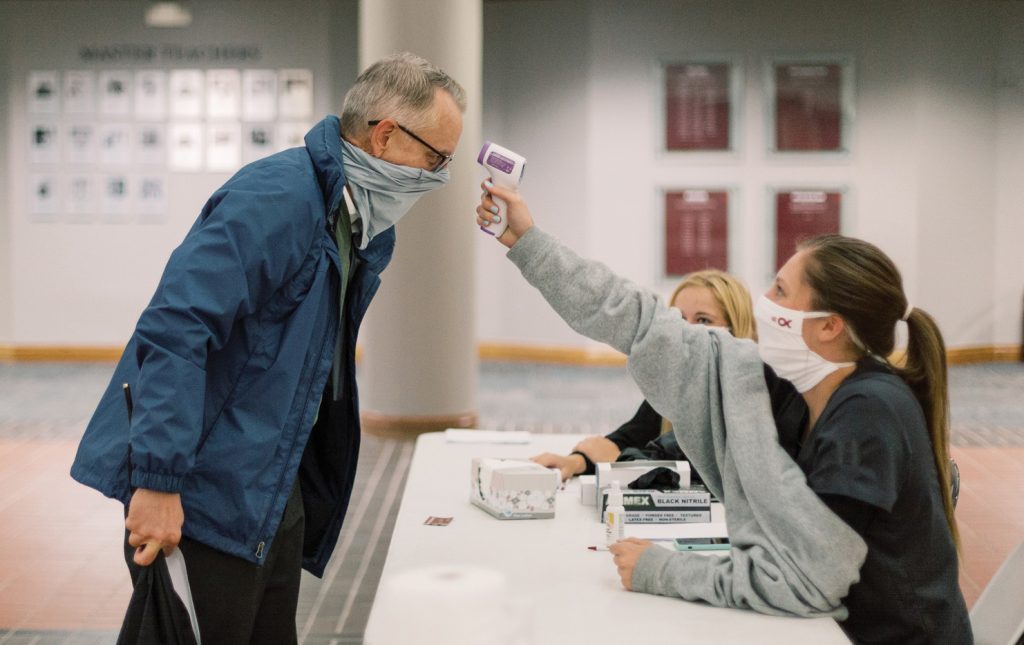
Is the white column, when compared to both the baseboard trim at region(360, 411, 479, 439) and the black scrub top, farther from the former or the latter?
the black scrub top

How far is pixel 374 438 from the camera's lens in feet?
24.1

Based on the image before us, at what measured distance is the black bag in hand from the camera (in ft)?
6.61

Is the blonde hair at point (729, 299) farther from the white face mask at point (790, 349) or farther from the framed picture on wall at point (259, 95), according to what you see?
the framed picture on wall at point (259, 95)

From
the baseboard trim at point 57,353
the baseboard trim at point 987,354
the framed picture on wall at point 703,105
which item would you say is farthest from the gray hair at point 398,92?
the baseboard trim at point 987,354

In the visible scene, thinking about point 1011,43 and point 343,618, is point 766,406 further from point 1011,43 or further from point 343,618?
point 1011,43

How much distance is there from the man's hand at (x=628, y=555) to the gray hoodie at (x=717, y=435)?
0.04 feet

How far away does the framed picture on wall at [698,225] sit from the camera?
10.9 m

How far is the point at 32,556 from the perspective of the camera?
187 inches

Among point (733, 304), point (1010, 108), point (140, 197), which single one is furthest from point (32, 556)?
point (1010, 108)

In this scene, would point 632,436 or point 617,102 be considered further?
point 617,102

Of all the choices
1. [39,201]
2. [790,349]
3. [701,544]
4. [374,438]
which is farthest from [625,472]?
[39,201]

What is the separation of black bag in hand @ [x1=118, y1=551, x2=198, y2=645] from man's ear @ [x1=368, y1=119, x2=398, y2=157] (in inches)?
35.7

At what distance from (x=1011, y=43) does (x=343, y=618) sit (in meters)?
9.74

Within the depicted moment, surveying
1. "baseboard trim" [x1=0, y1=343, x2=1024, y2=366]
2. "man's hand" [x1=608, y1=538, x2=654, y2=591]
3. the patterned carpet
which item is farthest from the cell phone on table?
"baseboard trim" [x1=0, y1=343, x2=1024, y2=366]
